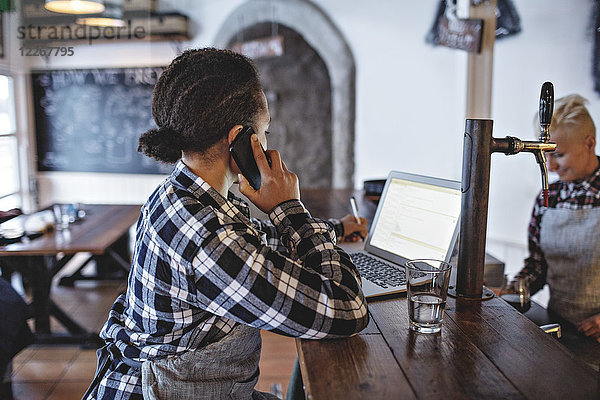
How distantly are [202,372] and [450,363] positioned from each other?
1.60 feet

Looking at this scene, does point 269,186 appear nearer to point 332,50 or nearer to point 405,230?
point 405,230

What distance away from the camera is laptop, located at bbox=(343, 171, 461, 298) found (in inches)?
54.2

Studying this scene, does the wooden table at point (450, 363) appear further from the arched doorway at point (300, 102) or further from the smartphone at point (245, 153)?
the arched doorway at point (300, 102)

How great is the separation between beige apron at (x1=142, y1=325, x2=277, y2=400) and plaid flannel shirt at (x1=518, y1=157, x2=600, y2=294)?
1203 millimetres

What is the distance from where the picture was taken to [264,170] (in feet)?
3.82

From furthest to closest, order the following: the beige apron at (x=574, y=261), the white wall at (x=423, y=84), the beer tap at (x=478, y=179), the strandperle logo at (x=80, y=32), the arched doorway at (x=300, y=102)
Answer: the strandperle logo at (x=80, y=32), the arched doorway at (x=300, y=102), the white wall at (x=423, y=84), the beige apron at (x=574, y=261), the beer tap at (x=478, y=179)

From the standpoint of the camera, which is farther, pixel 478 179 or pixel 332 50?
pixel 332 50

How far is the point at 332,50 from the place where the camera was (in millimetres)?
4625

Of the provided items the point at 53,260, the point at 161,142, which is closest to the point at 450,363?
the point at 161,142

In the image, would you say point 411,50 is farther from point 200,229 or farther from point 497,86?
point 200,229

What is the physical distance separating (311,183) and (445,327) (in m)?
3.91

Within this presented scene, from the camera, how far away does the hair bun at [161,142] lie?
112 cm

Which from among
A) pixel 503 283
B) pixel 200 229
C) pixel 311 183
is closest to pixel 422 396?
pixel 200 229

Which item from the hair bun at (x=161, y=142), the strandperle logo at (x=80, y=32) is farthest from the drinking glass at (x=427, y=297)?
the strandperle logo at (x=80, y=32)
